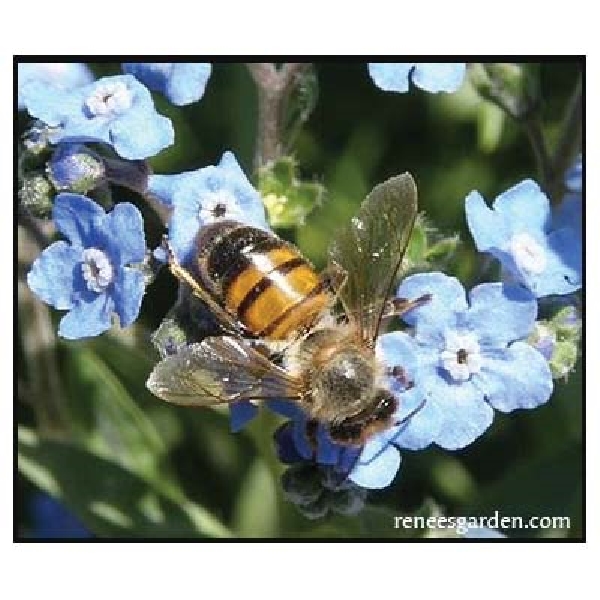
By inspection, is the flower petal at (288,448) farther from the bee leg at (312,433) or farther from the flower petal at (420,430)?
the flower petal at (420,430)

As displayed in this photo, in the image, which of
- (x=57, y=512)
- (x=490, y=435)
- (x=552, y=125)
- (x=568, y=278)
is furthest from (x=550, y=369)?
(x=57, y=512)

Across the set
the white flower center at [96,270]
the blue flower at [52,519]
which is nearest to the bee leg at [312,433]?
the white flower center at [96,270]

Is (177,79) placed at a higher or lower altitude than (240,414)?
higher

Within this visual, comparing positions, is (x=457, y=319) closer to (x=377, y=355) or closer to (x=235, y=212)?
(x=377, y=355)

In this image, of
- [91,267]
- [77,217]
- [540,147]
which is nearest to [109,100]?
[77,217]

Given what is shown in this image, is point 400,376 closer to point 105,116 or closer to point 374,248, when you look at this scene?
point 374,248

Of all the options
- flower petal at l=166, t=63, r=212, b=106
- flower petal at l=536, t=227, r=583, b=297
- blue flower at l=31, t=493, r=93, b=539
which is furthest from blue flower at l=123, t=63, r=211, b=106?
blue flower at l=31, t=493, r=93, b=539

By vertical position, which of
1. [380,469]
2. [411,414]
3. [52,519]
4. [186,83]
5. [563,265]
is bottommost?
[52,519]

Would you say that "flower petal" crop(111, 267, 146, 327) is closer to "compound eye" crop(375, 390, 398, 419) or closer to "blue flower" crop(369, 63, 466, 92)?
"compound eye" crop(375, 390, 398, 419)
